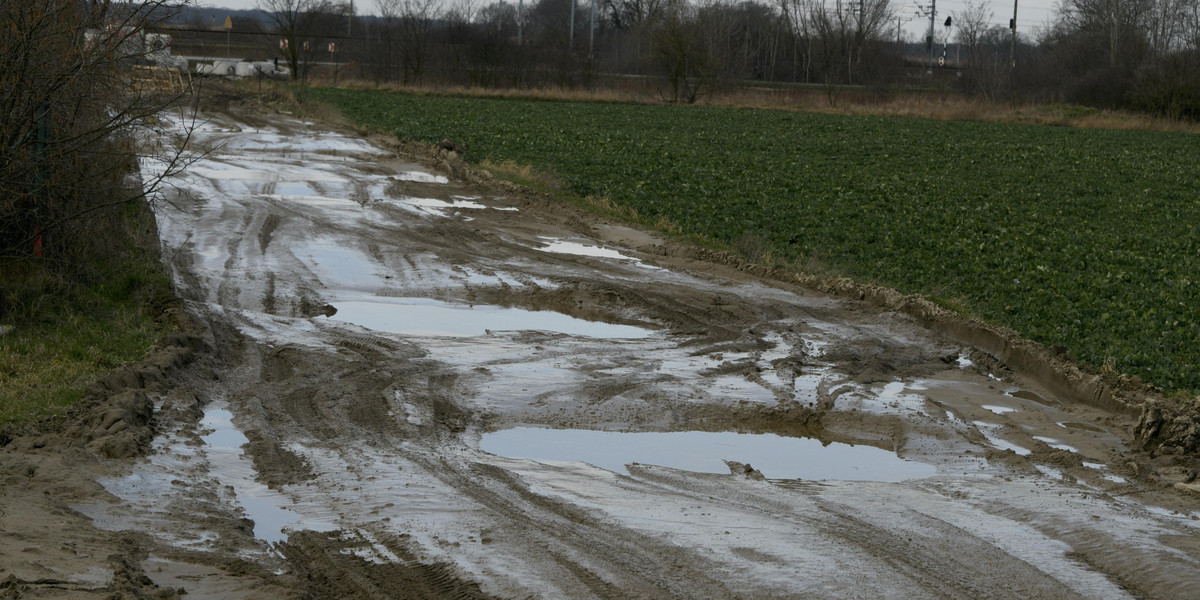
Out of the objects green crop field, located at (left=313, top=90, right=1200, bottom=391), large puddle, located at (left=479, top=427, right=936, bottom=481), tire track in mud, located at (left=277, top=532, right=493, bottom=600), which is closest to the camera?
tire track in mud, located at (left=277, top=532, right=493, bottom=600)

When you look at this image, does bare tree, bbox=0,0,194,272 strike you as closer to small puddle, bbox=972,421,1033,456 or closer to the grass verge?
the grass verge

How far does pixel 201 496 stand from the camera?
6.23 metres

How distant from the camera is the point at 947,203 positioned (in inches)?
814

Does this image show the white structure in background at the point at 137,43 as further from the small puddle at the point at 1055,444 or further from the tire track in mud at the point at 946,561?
the small puddle at the point at 1055,444

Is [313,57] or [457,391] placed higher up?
[313,57]

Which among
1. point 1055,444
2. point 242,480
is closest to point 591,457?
point 242,480

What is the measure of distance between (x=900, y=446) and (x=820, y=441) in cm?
60

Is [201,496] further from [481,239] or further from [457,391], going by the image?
[481,239]

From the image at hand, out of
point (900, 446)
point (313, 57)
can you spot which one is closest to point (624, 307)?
point (900, 446)

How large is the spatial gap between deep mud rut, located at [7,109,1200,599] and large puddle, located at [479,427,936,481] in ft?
0.09

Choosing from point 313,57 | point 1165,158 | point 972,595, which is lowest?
point 972,595

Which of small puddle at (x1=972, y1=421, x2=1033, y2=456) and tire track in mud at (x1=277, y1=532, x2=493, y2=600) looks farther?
small puddle at (x1=972, y1=421, x2=1033, y2=456)

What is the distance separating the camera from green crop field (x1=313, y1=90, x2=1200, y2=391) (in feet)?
39.8

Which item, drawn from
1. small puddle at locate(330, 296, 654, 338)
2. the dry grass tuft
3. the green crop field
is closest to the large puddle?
small puddle at locate(330, 296, 654, 338)
